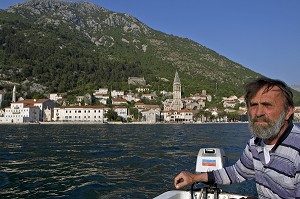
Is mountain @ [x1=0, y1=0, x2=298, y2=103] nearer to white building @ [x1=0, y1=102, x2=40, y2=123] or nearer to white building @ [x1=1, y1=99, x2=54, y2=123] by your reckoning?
white building @ [x1=1, y1=99, x2=54, y2=123]

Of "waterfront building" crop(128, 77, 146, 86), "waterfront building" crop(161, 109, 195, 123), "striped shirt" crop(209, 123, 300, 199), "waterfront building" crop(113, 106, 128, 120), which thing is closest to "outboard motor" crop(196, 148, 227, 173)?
"striped shirt" crop(209, 123, 300, 199)

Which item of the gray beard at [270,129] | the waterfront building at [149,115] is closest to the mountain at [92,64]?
the waterfront building at [149,115]

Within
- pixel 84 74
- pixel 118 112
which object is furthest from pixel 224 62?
pixel 118 112

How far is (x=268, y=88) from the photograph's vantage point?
2387 mm

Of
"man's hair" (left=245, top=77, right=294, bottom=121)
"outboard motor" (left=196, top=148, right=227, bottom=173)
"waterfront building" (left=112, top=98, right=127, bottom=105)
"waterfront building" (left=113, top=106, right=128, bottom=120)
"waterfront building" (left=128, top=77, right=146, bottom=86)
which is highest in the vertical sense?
"waterfront building" (left=128, top=77, right=146, bottom=86)

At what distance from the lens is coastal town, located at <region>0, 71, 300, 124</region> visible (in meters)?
99.7

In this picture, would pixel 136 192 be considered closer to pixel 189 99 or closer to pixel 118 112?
pixel 118 112

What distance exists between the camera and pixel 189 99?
137000mm

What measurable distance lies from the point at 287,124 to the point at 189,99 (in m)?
136

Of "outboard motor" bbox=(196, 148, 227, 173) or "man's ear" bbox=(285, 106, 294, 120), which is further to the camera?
"outboard motor" bbox=(196, 148, 227, 173)

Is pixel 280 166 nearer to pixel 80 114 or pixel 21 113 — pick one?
pixel 80 114

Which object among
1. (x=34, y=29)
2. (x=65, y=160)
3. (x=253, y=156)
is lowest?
(x=65, y=160)

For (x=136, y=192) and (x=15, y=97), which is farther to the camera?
(x=15, y=97)

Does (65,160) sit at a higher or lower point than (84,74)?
lower
